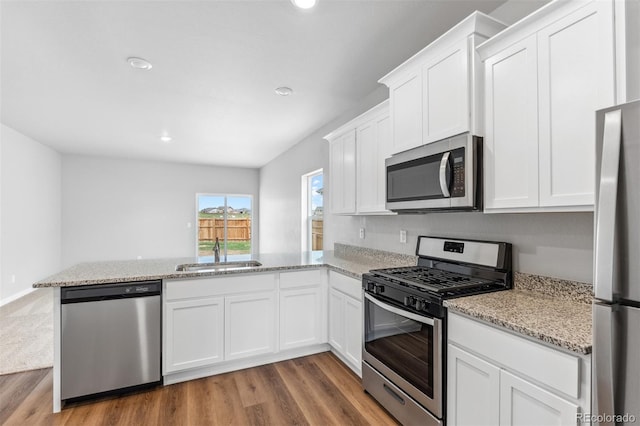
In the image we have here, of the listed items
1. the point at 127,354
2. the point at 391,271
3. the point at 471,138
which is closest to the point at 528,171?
the point at 471,138

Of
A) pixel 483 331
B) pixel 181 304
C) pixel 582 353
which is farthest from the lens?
pixel 181 304

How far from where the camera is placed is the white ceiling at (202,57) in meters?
2.06

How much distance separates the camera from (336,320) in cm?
283

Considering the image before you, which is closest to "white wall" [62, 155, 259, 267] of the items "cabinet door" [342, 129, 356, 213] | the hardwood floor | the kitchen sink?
the hardwood floor

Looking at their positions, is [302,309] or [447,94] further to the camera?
[302,309]

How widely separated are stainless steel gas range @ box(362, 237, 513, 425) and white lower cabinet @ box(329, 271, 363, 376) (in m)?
0.17

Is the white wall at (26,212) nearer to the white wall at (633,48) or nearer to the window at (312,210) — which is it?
the window at (312,210)

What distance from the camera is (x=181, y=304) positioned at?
2.44 m

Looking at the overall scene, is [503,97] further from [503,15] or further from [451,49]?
[503,15]

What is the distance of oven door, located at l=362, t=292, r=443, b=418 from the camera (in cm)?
167

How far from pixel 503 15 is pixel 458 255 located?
156 centimetres

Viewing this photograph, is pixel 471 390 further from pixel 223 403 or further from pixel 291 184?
pixel 291 184

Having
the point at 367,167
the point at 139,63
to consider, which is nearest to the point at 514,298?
the point at 367,167

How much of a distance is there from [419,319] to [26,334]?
4.22 metres
